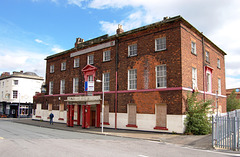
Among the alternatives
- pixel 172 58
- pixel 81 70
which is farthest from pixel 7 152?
pixel 81 70

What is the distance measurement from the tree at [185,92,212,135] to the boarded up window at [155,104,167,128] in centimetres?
186

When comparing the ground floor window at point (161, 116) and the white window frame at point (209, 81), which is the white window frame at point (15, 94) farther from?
the white window frame at point (209, 81)

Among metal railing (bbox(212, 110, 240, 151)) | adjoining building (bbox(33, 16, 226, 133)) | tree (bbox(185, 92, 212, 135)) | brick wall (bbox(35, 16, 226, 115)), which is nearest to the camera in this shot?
metal railing (bbox(212, 110, 240, 151))

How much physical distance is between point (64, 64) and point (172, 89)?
18.4 m

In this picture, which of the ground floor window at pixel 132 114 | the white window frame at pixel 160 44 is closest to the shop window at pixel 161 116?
the ground floor window at pixel 132 114

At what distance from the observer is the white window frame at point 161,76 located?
60.3ft

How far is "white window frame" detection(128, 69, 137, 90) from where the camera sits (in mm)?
20594

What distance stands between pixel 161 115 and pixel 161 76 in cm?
353

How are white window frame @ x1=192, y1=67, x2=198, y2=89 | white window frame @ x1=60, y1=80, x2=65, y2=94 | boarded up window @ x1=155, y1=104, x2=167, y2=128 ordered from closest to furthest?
1. boarded up window @ x1=155, y1=104, x2=167, y2=128
2. white window frame @ x1=192, y1=67, x2=198, y2=89
3. white window frame @ x1=60, y1=80, x2=65, y2=94

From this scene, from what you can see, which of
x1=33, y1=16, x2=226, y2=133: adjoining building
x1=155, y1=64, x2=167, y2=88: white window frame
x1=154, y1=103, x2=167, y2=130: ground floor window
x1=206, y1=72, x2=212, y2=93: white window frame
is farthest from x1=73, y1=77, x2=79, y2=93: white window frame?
x1=206, y1=72, x2=212, y2=93: white window frame

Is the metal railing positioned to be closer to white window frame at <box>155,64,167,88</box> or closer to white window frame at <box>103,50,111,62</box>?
white window frame at <box>155,64,167,88</box>

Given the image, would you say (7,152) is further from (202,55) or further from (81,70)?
(202,55)

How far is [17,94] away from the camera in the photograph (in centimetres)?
4969

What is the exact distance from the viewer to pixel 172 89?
1748 cm
